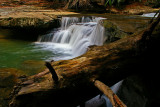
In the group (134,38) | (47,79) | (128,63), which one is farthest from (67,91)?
(134,38)

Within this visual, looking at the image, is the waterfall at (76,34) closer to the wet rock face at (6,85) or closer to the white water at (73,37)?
the white water at (73,37)

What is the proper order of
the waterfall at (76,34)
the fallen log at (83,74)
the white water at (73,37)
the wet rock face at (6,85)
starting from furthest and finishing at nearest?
the waterfall at (76,34)
the white water at (73,37)
the wet rock face at (6,85)
the fallen log at (83,74)

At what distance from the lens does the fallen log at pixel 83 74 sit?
168cm

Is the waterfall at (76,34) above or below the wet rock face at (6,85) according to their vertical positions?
above

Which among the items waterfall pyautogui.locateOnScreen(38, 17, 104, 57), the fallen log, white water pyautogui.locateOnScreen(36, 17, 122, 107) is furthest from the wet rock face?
waterfall pyautogui.locateOnScreen(38, 17, 104, 57)

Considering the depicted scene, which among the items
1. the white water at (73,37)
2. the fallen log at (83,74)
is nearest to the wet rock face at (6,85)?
the fallen log at (83,74)

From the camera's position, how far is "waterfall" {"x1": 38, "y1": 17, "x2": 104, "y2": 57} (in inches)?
233

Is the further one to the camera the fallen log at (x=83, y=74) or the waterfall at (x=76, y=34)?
the waterfall at (x=76, y=34)

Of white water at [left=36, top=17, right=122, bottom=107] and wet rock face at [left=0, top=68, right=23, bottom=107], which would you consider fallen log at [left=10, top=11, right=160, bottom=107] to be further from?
white water at [left=36, top=17, right=122, bottom=107]

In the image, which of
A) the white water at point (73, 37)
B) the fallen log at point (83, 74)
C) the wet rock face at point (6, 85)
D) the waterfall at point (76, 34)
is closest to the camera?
the fallen log at point (83, 74)

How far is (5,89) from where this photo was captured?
2592 millimetres

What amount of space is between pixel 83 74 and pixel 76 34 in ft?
17.1

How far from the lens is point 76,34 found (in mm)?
6988

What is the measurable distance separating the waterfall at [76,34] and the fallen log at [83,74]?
3.12 m
